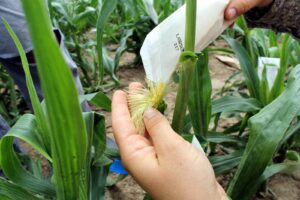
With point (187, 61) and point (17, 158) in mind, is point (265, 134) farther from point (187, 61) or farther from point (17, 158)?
point (17, 158)

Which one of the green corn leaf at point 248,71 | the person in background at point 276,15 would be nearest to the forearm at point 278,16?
the person in background at point 276,15

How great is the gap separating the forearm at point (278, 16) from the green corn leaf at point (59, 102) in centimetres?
52

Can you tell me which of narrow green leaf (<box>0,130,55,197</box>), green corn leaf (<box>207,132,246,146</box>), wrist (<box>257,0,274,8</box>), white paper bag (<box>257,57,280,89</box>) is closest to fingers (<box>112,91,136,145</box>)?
narrow green leaf (<box>0,130,55,197</box>)

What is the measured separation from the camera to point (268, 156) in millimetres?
707

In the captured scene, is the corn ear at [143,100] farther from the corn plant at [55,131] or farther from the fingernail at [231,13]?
the fingernail at [231,13]

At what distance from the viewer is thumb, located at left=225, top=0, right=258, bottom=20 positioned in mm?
597

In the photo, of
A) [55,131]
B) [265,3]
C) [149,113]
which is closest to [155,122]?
[149,113]

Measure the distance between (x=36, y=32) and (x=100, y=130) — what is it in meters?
0.37

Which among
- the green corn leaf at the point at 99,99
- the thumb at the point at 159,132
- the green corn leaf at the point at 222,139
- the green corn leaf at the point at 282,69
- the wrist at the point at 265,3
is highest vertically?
the wrist at the point at 265,3

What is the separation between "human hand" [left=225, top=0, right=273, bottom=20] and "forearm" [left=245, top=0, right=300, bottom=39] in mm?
21

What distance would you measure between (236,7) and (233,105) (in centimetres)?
43

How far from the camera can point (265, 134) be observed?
28.0 inches

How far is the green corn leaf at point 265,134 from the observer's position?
71 cm

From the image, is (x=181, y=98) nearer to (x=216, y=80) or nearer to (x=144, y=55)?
(x=144, y=55)
